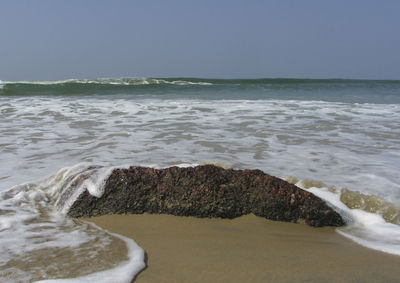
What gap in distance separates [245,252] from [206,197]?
631 mm

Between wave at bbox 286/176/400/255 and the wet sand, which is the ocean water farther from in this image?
the wet sand

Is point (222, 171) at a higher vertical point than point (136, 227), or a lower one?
higher

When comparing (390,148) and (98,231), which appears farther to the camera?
(390,148)

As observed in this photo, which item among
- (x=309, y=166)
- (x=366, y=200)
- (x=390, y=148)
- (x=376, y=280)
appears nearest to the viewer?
(x=376, y=280)

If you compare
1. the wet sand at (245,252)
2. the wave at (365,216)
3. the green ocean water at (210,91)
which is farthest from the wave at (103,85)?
the wet sand at (245,252)

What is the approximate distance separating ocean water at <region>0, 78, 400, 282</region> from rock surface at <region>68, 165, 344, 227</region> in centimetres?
11

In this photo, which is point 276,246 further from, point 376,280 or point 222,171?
point 222,171

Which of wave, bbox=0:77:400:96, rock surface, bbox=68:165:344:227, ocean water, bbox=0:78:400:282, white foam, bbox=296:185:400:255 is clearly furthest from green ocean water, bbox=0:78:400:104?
rock surface, bbox=68:165:344:227

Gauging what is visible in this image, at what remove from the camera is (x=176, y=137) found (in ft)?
17.6

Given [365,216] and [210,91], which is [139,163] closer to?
[365,216]

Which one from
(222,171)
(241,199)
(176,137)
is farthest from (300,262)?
(176,137)

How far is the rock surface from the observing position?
2.46 metres

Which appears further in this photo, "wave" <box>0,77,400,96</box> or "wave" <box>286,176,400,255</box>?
"wave" <box>0,77,400,96</box>

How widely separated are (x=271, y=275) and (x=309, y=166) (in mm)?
2258
